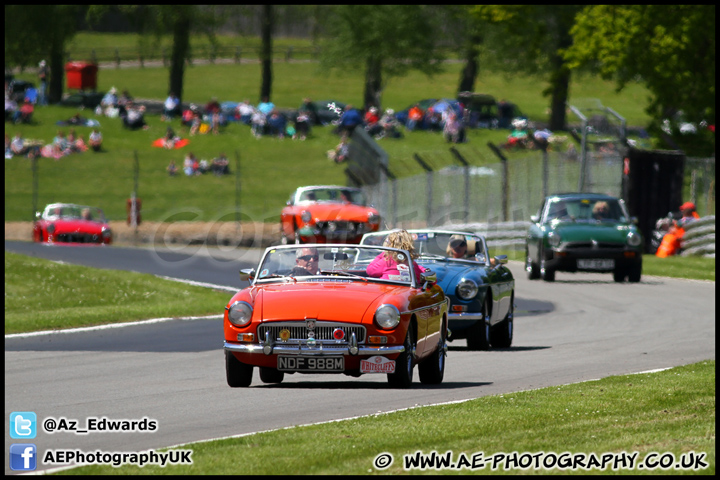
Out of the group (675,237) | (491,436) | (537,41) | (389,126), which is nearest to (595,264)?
(675,237)

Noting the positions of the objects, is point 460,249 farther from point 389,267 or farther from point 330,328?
point 330,328

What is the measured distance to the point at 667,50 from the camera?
1613 inches

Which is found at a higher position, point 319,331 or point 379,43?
point 379,43

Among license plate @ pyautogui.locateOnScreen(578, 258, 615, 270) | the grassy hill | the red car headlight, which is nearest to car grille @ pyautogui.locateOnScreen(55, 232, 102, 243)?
the grassy hill

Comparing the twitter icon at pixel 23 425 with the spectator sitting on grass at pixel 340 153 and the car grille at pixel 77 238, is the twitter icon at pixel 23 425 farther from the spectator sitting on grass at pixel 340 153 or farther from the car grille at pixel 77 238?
the spectator sitting on grass at pixel 340 153

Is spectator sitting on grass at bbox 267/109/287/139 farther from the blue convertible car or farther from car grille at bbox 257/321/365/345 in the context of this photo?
car grille at bbox 257/321/365/345

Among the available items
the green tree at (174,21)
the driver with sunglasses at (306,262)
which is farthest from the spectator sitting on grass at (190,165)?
the driver with sunglasses at (306,262)

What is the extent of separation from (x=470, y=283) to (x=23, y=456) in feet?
24.3

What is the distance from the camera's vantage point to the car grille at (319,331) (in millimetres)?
10414

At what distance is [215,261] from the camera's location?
29.8 meters

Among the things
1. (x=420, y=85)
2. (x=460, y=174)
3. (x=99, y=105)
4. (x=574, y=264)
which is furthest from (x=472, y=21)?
(x=574, y=264)

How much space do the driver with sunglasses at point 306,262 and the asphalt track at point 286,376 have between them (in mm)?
986

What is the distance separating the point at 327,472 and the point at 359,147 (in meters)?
30.4

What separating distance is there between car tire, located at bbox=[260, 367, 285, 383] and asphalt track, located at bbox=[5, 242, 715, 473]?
0.09 metres
